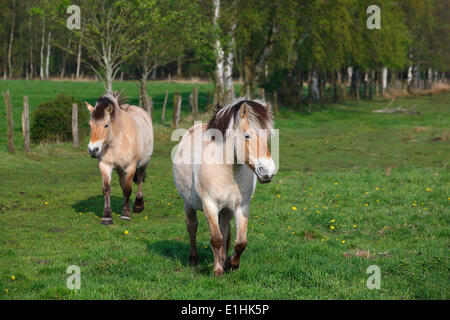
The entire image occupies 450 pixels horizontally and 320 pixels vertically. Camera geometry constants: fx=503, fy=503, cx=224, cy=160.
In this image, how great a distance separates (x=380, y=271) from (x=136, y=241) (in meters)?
3.94

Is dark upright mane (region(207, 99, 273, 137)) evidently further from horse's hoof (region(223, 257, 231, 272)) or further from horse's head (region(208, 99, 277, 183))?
horse's hoof (region(223, 257, 231, 272))

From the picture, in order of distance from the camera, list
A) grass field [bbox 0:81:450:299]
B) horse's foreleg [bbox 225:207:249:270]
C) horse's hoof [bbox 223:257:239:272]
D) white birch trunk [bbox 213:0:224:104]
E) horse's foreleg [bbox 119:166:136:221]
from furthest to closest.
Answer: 1. white birch trunk [bbox 213:0:224:104]
2. horse's foreleg [bbox 119:166:136:221]
3. horse's hoof [bbox 223:257:239:272]
4. horse's foreleg [bbox 225:207:249:270]
5. grass field [bbox 0:81:450:299]

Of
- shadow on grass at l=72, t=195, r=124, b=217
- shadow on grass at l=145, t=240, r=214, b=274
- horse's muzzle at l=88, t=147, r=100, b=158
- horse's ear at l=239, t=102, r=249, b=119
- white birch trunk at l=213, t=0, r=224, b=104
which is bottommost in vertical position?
shadow on grass at l=72, t=195, r=124, b=217

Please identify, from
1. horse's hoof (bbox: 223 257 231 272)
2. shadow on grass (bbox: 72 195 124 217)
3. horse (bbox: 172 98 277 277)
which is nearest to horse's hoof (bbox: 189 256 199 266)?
horse (bbox: 172 98 277 277)

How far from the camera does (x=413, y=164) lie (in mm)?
16812

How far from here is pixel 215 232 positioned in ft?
20.4

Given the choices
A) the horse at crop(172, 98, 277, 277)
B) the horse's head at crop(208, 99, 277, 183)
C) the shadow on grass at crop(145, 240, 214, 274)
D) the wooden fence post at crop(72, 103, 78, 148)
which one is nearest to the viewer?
the horse's head at crop(208, 99, 277, 183)

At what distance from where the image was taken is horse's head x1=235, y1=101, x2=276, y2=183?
5.53m

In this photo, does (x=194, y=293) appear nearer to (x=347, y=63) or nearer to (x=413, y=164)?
(x=413, y=164)

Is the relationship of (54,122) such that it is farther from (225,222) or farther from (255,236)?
(225,222)

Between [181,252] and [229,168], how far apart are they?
6.62 feet

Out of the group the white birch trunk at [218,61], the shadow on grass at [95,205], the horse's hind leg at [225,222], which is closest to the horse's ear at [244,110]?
the horse's hind leg at [225,222]

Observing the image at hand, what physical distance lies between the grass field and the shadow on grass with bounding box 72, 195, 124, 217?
5cm
